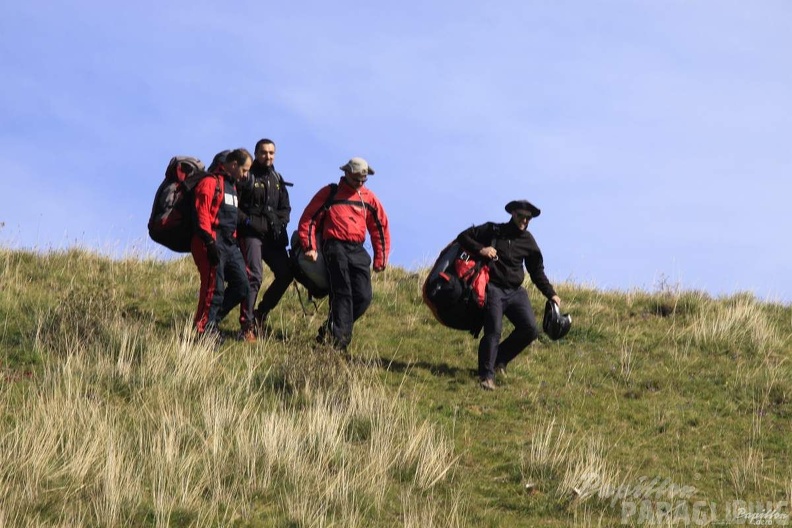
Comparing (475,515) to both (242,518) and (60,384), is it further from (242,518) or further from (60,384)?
(60,384)

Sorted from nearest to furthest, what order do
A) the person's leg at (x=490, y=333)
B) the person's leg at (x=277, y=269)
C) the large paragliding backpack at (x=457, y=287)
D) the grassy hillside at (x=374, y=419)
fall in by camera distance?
1. the grassy hillside at (x=374, y=419)
2. the person's leg at (x=490, y=333)
3. the large paragliding backpack at (x=457, y=287)
4. the person's leg at (x=277, y=269)

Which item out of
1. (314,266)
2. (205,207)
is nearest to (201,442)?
(205,207)

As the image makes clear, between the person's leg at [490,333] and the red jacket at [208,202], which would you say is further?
the person's leg at [490,333]

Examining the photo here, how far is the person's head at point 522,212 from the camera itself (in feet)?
39.2

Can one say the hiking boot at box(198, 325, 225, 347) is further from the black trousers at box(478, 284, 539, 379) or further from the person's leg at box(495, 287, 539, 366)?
the person's leg at box(495, 287, 539, 366)

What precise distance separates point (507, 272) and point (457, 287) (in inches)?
24.0

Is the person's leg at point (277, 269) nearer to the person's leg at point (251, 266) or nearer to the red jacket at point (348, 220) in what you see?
the person's leg at point (251, 266)

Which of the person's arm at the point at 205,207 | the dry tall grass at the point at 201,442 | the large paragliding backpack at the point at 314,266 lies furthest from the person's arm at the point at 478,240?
the person's arm at the point at 205,207

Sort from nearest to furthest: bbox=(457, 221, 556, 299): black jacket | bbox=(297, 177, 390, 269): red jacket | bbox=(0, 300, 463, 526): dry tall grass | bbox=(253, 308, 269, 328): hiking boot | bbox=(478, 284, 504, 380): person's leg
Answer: bbox=(0, 300, 463, 526): dry tall grass → bbox=(478, 284, 504, 380): person's leg → bbox=(457, 221, 556, 299): black jacket → bbox=(297, 177, 390, 269): red jacket → bbox=(253, 308, 269, 328): hiking boot

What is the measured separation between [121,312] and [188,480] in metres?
5.43

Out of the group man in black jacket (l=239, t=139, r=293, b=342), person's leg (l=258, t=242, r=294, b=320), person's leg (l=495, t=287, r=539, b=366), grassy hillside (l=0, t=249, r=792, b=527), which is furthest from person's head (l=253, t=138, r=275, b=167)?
person's leg (l=495, t=287, r=539, b=366)

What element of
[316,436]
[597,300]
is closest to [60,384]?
[316,436]

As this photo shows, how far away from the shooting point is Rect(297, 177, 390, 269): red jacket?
39.7 feet

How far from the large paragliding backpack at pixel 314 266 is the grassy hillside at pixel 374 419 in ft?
2.47
